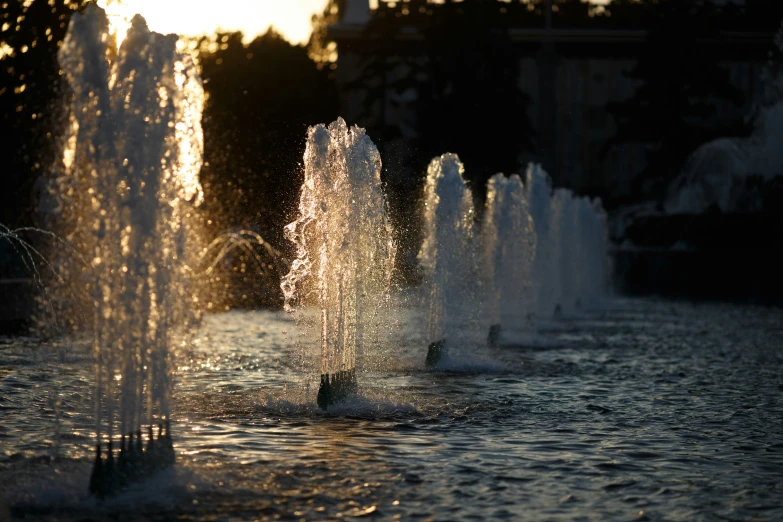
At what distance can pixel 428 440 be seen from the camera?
27.4ft

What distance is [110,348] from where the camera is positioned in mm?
6840

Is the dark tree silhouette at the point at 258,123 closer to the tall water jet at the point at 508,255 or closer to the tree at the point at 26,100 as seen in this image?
the tree at the point at 26,100

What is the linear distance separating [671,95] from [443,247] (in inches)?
1461

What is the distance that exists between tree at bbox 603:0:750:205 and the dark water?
35515 millimetres

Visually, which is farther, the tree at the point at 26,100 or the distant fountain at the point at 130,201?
the tree at the point at 26,100

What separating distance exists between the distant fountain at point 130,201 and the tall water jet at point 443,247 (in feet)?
19.3

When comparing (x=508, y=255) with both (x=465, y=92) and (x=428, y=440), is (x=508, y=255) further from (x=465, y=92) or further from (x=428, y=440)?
(x=465, y=92)

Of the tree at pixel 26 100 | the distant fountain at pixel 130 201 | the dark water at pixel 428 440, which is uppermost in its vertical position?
the tree at pixel 26 100

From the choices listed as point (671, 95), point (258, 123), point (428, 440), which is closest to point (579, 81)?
point (671, 95)

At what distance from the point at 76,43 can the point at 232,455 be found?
101 inches

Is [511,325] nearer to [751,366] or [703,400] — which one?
[751,366]

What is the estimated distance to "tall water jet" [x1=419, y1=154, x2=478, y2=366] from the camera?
13023mm

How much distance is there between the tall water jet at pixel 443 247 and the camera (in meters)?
13.0

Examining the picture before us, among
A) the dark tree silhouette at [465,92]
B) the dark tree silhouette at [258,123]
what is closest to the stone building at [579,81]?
the dark tree silhouette at [465,92]
